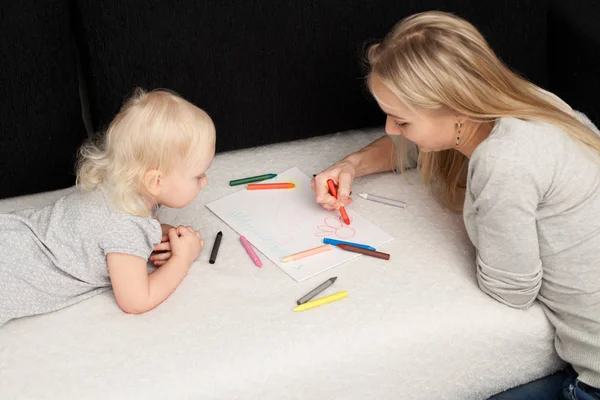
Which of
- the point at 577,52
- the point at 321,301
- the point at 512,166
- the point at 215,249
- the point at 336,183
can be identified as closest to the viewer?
the point at 512,166

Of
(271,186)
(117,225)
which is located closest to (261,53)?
(271,186)

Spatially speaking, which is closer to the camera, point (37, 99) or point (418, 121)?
point (418, 121)

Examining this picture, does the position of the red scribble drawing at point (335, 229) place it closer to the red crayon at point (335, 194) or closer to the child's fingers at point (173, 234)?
the red crayon at point (335, 194)

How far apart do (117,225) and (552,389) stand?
0.79 meters

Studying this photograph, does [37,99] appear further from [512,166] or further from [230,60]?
[512,166]

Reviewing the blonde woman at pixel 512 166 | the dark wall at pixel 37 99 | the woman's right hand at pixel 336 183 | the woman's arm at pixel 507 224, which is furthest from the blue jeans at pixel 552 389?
the dark wall at pixel 37 99

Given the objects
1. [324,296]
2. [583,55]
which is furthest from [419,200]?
[583,55]

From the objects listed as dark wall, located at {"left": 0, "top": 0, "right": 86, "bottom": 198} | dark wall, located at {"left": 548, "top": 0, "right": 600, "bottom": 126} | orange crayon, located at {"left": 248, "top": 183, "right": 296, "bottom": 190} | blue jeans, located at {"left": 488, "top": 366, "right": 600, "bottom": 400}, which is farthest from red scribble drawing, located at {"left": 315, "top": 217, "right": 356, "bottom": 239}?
dark wall, located at {"left": 548, "top": 0, "right": 600, "bottom": 126}

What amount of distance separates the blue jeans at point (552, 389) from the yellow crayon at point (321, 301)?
324 mm

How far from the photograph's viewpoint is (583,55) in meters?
1.64

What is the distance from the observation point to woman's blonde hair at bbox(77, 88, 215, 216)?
1199 millimetres

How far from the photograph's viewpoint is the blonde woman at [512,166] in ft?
3.82

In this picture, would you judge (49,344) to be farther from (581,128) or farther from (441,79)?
(581,128)

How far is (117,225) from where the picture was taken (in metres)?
1.20
